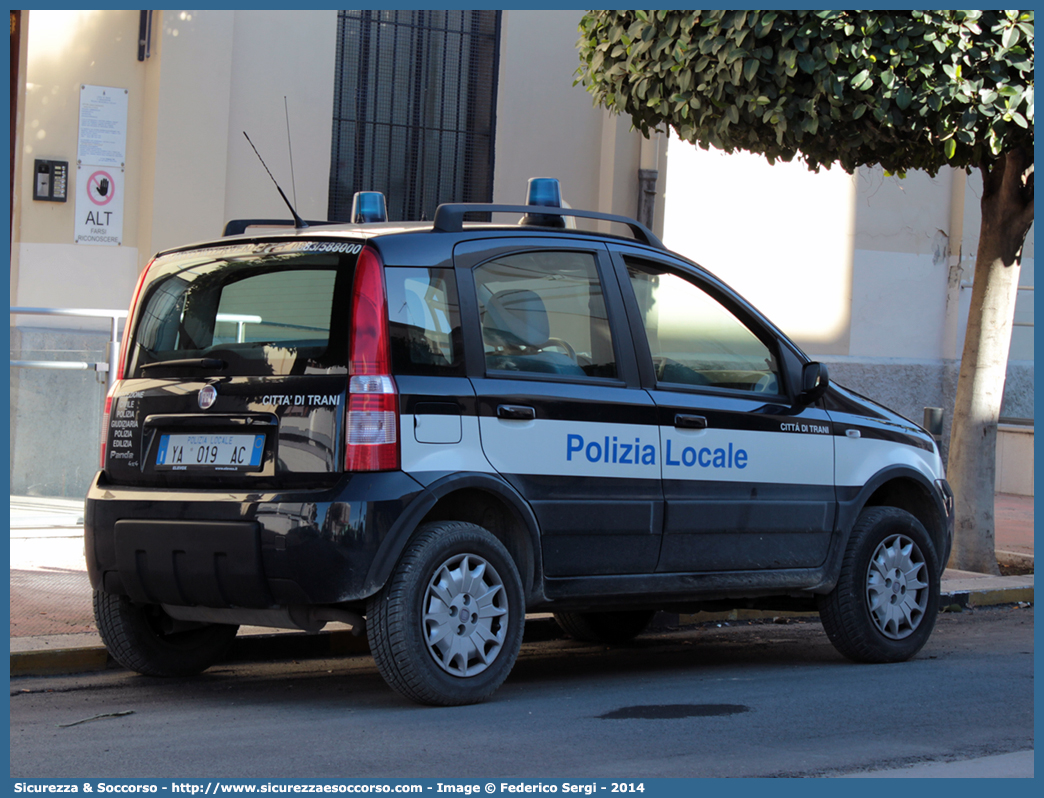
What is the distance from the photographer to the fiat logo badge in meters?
5.07

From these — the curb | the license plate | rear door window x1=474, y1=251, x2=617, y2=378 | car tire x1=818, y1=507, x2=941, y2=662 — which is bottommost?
the curb

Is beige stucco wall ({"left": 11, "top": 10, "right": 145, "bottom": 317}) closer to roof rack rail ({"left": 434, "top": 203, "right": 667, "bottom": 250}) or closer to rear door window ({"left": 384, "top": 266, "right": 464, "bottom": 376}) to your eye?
roof rack rail ({"left": 434, "top": 203, "right": 667, "bottom": 250})

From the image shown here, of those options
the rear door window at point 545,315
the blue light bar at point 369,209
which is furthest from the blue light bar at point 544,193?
the blue light bar at point 369,209

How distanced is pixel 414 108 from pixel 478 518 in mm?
8145

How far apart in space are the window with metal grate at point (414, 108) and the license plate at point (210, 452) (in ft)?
24.5

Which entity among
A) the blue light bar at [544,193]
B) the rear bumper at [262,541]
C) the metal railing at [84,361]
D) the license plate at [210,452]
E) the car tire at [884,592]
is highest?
the blue light bar at [544,193]

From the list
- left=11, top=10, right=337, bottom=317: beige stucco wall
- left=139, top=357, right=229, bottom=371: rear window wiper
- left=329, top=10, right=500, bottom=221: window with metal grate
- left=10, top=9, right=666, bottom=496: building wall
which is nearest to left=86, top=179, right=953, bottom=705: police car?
left=139, top=357, right=229, bottom=371: rear window wiper

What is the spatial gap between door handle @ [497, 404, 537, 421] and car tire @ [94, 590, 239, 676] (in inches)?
67.6

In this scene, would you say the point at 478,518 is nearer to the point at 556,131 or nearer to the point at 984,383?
the point at 984,383

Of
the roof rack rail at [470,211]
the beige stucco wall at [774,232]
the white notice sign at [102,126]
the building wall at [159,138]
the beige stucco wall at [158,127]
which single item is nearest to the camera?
the roof rack rail at [470,211]

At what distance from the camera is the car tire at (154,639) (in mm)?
5551

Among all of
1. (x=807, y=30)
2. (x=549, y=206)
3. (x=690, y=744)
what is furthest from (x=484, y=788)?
(x=807, y=30)

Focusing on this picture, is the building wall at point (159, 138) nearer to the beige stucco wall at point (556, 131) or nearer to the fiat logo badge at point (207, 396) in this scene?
the beige stucco wall at point (556, 131)

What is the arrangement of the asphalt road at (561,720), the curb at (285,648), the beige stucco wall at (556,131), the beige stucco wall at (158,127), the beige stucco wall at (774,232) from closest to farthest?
the asphalt road at (561,720) < the curb at (285,648) < the beige stucco wall at (158,127) < the beige stucco wall at (556,131) < the beige stucco wall at (774,232)
